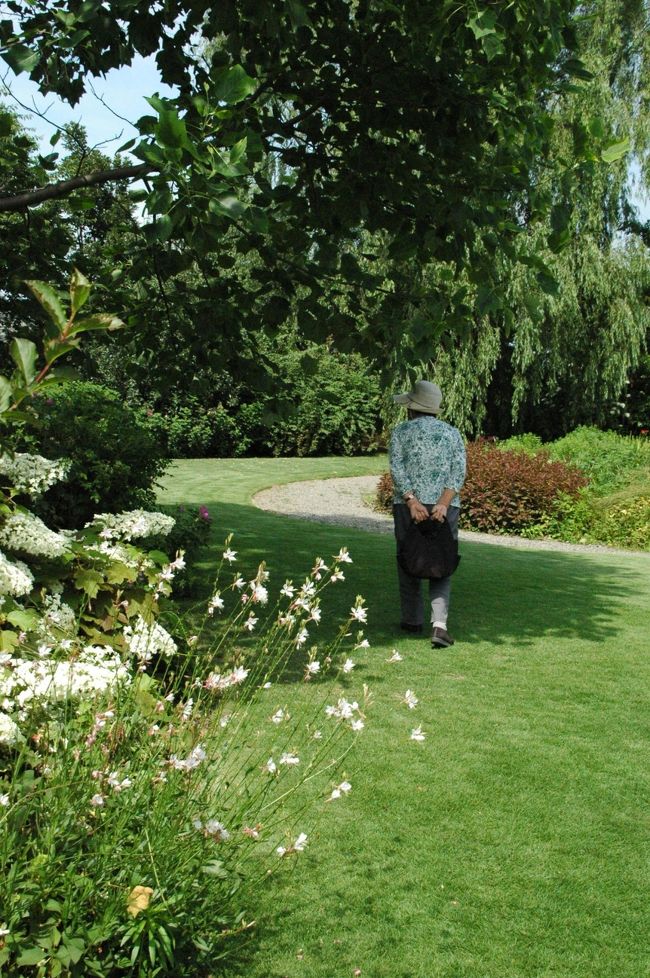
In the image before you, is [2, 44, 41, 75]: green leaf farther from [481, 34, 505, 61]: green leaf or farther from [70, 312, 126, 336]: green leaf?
[70, 312, 126, 336]: green leaf

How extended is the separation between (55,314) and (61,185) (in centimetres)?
315

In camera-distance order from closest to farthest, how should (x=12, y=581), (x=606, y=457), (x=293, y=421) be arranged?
(x=12, y=581)
(x=606, y=457)
(x=293, y=421)

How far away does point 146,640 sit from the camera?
3377mm

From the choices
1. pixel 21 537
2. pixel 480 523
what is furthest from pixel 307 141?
pixel 480 523

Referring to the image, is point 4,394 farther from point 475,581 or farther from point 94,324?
point 475,581

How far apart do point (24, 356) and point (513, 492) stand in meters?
13.2

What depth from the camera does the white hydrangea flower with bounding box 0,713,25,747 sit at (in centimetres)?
266

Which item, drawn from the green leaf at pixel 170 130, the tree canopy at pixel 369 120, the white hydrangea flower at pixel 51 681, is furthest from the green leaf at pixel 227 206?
the white hydrangea flower at pixel 51 681

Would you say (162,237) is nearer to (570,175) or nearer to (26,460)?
(26,460)

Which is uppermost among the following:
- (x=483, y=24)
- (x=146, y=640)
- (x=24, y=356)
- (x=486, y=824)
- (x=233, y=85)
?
(x=483, y=24)

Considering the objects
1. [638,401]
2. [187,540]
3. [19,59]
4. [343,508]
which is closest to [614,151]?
[19,59]

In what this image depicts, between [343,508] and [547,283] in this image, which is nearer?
[547,283]

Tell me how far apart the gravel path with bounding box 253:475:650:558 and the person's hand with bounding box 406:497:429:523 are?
21.9 ft

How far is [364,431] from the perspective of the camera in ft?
86.1
